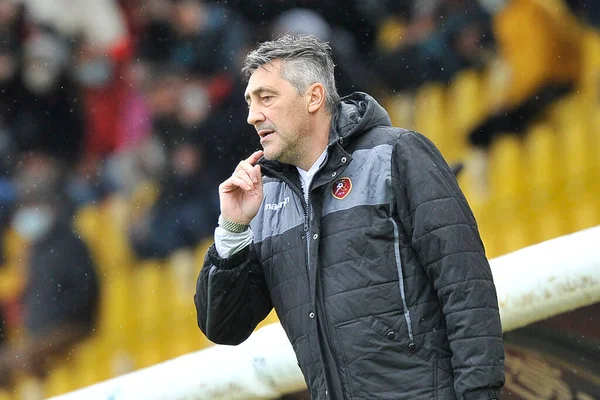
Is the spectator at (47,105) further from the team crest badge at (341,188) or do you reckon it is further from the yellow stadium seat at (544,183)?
the team crest badge at (341,188)

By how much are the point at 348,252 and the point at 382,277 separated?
0.10 m

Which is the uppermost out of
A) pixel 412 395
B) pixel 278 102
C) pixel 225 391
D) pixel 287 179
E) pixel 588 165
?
pixel 278 102

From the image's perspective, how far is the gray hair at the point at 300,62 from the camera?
259 cm

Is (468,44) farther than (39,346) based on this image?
No

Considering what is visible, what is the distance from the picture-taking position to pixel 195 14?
5.54 metres

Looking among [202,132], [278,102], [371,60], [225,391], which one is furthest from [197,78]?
[278,102]

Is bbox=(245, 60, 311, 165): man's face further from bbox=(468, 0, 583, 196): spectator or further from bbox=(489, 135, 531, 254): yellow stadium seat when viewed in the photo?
bbox=(468, 0, 583, 196): spectator

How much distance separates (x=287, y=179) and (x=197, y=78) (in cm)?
303

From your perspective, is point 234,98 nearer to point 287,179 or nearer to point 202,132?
point 202,132

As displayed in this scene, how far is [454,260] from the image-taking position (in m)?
2.30

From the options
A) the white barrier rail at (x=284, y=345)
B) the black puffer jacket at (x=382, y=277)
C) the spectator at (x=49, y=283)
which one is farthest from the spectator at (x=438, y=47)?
the black puffer jacket at (x=382, y=277)

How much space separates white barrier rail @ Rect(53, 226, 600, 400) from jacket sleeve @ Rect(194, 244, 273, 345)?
3.69 feet

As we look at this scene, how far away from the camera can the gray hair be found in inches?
102

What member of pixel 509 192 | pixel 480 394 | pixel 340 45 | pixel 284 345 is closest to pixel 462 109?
pixel 509 192
